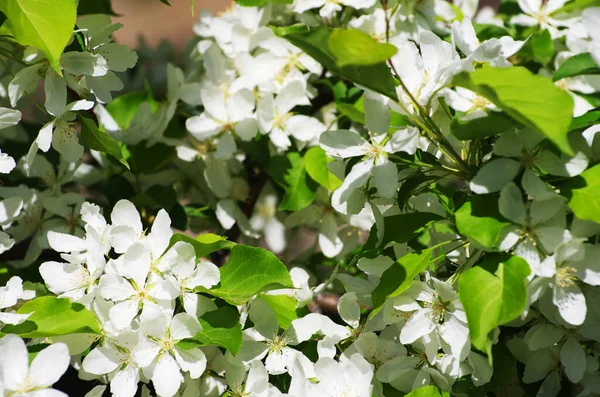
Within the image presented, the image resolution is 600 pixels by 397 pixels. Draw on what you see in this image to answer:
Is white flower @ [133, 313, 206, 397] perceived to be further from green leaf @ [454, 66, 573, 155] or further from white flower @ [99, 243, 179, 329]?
green leaf @ [454, 66, 573, 155]

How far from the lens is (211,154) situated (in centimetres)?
142

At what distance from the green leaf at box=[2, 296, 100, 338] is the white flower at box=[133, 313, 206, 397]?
0.06 metres

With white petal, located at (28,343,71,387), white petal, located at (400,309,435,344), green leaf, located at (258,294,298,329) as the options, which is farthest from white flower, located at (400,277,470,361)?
white petal, located at (28,343,71,387)

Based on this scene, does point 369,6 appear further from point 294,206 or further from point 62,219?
point 62,219

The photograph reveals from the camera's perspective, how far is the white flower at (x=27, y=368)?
0.84m

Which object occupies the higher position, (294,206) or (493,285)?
(493,285)

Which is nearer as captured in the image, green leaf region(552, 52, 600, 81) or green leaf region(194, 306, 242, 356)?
green leaf region(194, 306, 242, 356)

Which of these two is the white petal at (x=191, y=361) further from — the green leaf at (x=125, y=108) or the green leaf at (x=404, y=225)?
the green leaf at (x=125, y=108)

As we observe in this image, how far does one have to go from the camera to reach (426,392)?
37.3 inches

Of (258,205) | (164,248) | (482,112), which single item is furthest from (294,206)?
(482,112)

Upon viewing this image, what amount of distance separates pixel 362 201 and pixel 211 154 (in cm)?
49

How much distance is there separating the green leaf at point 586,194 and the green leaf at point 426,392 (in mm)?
299

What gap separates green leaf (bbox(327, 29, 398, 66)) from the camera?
76 centimetres

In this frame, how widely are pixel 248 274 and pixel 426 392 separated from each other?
11.2 inches
